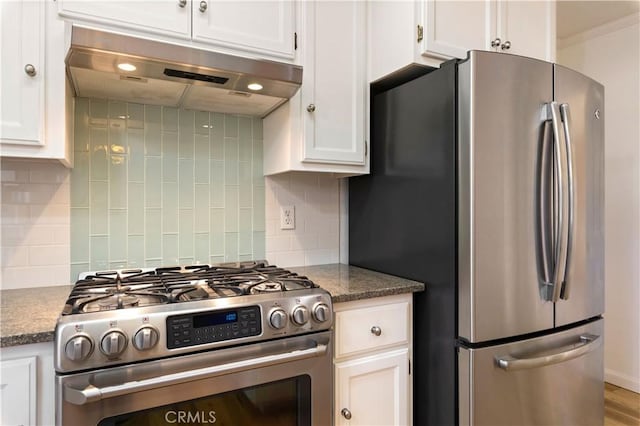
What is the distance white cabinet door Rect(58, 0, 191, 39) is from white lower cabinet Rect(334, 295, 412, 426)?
3.84 feet

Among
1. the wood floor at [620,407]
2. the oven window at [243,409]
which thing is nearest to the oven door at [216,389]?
the oven window at [243,409]

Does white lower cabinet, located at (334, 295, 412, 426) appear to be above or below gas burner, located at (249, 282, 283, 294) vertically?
below

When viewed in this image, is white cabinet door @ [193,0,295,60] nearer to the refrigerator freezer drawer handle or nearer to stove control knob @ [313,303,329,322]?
stove control knob @ [313,303,329,322]

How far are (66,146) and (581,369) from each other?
84.1 inches

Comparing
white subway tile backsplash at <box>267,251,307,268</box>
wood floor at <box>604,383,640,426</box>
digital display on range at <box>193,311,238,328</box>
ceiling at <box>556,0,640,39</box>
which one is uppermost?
ceiling at <box>556,0,640,39</box>

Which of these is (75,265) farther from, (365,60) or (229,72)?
(365,60)

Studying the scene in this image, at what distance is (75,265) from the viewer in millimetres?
1580

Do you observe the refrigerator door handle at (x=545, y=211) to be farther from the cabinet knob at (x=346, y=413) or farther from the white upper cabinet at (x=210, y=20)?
the white upper cabinet at (x=210, y=20)

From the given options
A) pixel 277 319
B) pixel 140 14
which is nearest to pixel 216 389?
pixel 277 319

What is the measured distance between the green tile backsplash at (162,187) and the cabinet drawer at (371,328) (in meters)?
0.67

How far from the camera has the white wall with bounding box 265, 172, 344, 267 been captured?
1979mm

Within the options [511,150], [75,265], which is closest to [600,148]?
[511,150]

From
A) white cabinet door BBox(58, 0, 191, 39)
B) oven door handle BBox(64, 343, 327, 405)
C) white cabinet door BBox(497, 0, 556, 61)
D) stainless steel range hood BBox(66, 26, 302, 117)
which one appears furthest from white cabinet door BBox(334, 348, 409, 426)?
white cabinet door BBox(497, 0, 556, 61)

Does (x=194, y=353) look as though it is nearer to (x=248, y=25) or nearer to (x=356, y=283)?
(x=356, y=283)
